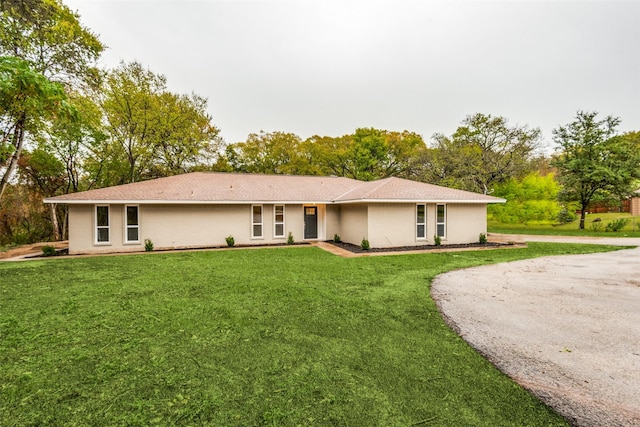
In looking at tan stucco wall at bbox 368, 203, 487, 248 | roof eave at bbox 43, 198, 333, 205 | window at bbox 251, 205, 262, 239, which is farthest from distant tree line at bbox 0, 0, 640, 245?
tan stucco wall at bbox 368, 203, 487, 248

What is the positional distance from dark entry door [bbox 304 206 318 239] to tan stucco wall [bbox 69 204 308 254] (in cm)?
34

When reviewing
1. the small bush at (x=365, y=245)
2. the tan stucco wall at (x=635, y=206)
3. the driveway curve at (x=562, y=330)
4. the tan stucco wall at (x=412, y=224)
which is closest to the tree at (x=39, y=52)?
the driveway curve at (x=562, y=330)

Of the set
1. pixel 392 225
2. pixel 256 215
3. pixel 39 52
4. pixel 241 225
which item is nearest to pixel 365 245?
pixel 392 225

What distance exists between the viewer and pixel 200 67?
18.8 metres

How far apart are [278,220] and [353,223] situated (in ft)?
12.7

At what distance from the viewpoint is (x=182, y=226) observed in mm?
12867

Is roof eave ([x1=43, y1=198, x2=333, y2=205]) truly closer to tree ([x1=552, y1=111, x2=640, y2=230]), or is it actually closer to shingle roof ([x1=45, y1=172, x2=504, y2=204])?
shingle roof ([x1=45, y1=172, x2=504, y2=204])

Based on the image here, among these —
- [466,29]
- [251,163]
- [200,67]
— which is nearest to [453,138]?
[466,29]

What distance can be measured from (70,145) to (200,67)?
10247 mm

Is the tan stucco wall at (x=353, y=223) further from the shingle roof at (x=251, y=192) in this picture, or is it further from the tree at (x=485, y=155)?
the tree at (x=485, y=155)

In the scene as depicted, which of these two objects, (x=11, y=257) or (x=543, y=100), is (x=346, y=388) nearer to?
(x=11, y=257)

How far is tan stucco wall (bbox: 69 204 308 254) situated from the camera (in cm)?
1155

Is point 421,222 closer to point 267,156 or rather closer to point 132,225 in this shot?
point 132,225

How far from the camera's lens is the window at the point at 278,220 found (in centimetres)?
1423
